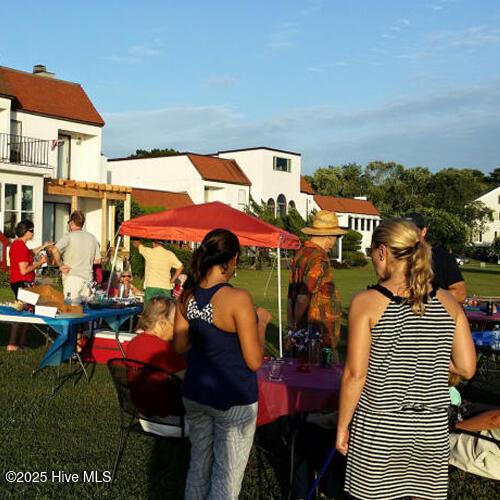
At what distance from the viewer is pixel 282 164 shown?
47.9m

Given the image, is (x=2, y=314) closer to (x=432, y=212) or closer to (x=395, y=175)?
(x=432, y=212)

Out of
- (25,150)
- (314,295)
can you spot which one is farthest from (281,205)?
(314,295)

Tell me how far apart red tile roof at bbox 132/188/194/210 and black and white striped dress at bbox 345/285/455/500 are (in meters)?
35.2

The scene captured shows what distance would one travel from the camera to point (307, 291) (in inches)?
223

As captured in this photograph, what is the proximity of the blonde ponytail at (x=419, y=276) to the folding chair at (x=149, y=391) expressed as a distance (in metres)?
1.86

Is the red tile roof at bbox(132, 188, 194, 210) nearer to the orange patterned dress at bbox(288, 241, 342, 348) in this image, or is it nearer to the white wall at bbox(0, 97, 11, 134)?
the white wall at bbox(0, 97, 11, 134)

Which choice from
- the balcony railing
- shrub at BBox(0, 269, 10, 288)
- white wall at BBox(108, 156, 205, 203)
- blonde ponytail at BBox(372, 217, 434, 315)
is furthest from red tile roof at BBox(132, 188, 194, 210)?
blonde ponytail at BBox(372, 217, 434, 315)

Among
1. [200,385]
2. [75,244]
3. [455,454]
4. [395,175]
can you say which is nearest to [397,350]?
[200,385]

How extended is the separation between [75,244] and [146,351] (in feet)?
13.6

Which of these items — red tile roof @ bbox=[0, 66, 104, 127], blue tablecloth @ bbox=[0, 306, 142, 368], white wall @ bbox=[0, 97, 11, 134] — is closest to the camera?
blue tablecloth @ bbox=[0, 306, 142, 368]

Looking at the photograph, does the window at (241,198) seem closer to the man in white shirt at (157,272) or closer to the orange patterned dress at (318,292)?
the man in white shirt at (157,272)

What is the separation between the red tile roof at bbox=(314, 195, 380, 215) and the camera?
5503cm

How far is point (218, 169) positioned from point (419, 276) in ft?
140

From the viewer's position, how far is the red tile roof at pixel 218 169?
143ft
